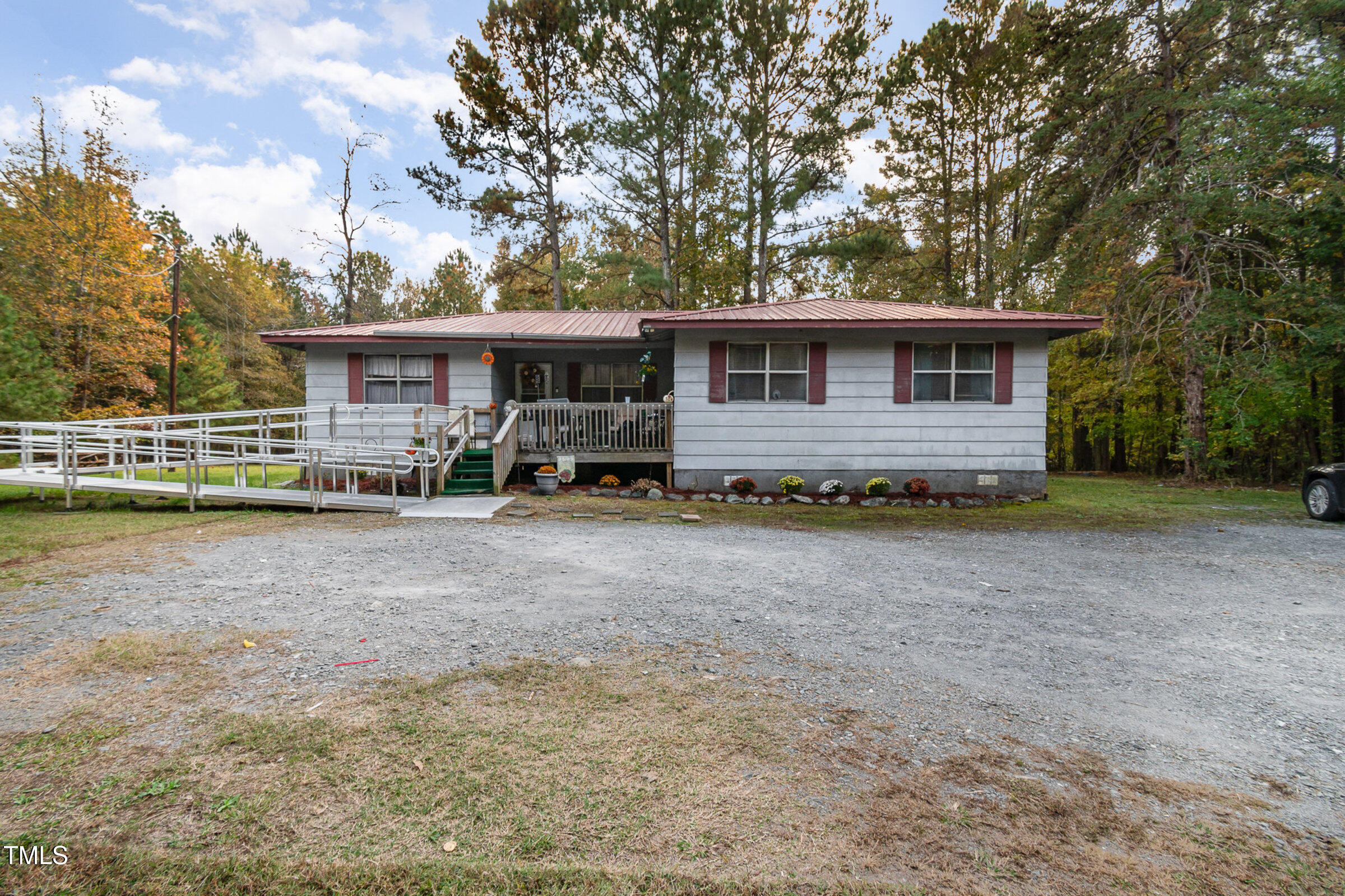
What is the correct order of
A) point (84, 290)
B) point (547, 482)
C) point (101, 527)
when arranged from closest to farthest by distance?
point (101, 527) < point (547, 482) < point (84, 290)

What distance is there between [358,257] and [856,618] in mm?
24981

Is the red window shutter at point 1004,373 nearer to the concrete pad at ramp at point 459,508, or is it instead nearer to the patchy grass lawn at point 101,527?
the concrete pad at ramp at point 459,508

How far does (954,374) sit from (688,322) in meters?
4.96

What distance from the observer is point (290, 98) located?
46.8ft

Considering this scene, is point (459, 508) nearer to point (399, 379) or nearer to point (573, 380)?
point (399, 379)

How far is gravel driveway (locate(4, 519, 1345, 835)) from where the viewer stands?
264 cm

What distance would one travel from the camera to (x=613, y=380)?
13.7 m

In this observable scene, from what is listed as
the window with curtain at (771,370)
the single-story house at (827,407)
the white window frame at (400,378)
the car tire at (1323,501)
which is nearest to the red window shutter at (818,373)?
the single-story house at (827,407)

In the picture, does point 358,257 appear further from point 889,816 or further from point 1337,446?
point 1337,446

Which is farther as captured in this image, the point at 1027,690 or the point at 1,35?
the point at 1,35

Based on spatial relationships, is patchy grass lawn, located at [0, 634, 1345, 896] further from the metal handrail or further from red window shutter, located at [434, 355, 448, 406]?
red window shutter, located at [434, 355, 448, 406]

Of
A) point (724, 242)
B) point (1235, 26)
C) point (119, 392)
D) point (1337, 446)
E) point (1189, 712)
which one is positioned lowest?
point (1189, 712)

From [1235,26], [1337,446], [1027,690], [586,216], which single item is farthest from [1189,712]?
[586,216]

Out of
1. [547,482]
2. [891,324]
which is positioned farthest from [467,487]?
[891,324]
